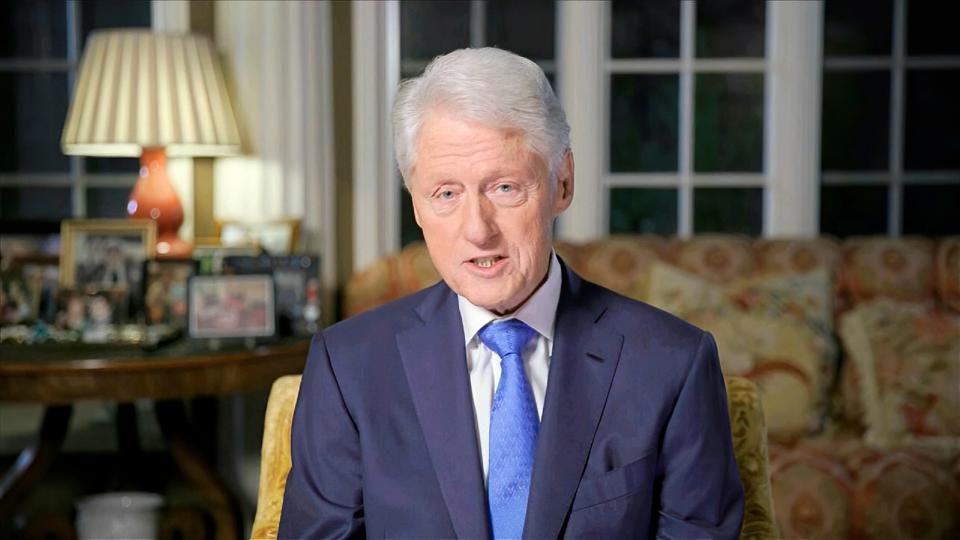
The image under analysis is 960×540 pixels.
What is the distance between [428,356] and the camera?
4.79ft

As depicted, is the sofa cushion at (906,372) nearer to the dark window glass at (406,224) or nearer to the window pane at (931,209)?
the window pane at (931,209)

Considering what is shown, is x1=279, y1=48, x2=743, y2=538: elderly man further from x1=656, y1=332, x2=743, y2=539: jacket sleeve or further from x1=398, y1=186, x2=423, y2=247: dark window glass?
x1=398, y1=186, x2=423, y2=247: dark window glass

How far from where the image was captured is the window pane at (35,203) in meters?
3.93

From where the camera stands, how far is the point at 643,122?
13.3 ft

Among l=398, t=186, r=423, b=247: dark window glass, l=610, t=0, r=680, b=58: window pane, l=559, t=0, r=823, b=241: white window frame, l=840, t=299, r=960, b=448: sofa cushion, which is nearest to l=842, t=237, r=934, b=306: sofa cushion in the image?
l=840, t=299, r=960, b=448: sofa cushion

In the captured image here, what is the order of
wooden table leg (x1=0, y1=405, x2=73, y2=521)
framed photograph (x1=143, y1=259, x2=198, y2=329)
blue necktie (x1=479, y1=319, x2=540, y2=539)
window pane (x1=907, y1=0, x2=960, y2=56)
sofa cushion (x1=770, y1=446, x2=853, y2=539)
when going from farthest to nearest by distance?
window pane (x1=907, y1=0, x2=960, y2=56)
framed photograph (x1=143, y1=259, x2=198, y2=329)
wooden table leg (x1=0, y1=405, x2=73, y2=521)
sofa cushion (x1=770, y1=446, x2=853, y2=539)
blue necktie (x1=479, y1=319, x2=540, y2=539)

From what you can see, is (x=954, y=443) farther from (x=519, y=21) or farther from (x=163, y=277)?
(x=163, y=277)

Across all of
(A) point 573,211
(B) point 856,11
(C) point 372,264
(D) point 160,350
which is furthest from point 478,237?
(B) point 856,11

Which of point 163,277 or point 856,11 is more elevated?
point 856,11

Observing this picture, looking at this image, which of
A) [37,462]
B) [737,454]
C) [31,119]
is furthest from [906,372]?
[31,119]

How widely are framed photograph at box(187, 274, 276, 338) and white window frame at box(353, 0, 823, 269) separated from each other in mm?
674

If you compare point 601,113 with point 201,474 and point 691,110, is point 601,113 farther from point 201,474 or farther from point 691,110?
point 201,474

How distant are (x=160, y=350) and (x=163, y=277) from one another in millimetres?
332

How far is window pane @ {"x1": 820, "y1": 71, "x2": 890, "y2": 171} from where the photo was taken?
4090mm
